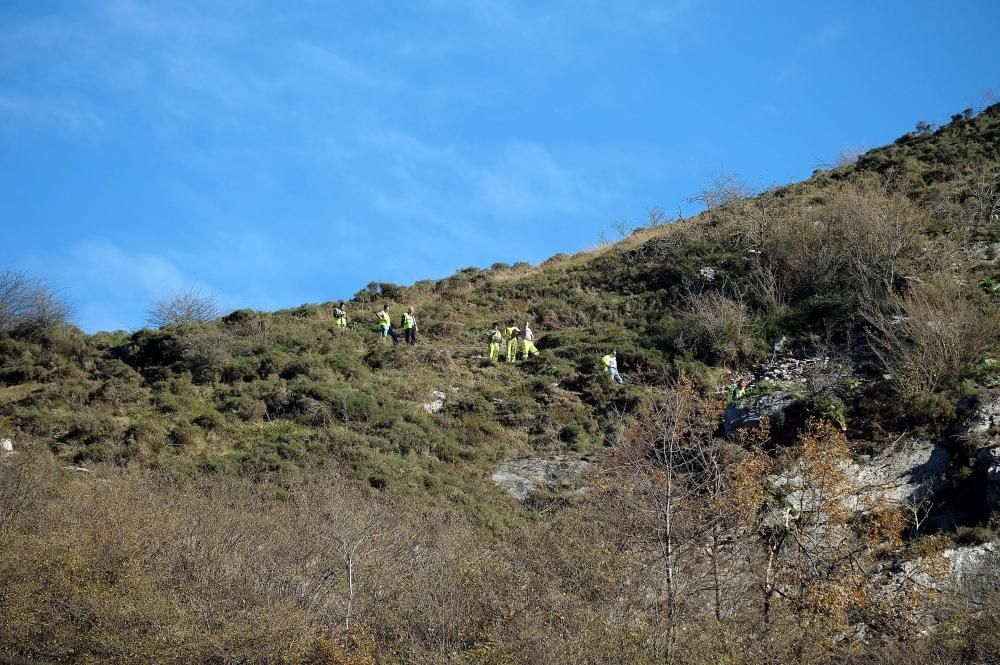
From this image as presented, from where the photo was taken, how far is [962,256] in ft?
100

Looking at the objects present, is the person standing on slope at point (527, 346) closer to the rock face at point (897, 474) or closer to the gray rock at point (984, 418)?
the rock face at point (897, 474)

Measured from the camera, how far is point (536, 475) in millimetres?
23672

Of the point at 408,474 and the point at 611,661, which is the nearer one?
the point at 611,661

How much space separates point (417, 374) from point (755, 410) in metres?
11.0

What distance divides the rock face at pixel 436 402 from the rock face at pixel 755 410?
8317mm

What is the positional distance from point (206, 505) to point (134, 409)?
9.01 metres

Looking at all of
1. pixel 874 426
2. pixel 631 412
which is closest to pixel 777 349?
pixel 631 412

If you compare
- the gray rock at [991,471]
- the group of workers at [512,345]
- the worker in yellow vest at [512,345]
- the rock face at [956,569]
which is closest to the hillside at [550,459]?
the gray rock at [991,471]

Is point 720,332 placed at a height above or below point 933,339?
above

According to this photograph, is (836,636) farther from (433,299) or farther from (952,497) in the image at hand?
(433,299)

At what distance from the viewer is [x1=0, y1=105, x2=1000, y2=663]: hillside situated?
14.1 m

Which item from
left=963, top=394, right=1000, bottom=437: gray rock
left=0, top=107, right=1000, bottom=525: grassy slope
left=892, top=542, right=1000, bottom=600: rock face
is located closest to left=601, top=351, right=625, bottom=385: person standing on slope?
left=0, top=107, right=1000, bottom=525: grassy slope

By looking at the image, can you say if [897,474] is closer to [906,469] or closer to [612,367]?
[906,469]

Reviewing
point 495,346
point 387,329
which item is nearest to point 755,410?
point 495,346
